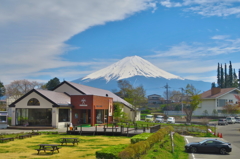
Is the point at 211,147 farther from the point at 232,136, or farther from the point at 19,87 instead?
the point at 19,87

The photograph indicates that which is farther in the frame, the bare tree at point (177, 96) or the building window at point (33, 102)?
the bare tree at point (177, 96)

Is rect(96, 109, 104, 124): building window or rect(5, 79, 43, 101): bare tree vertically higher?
rect(5, 79, 43, 101): bare tree

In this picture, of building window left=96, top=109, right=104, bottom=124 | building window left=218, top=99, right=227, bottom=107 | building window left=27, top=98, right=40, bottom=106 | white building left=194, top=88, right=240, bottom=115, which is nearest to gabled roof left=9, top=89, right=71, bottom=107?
building window left=27, top=98, right=40, bottom=106

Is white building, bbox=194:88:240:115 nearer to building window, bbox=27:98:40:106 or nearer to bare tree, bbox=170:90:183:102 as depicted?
bare tree, bbox=170:90:183:102

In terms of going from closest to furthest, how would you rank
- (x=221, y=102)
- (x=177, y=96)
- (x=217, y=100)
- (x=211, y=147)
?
1. (x=211, y=147)
2. (x=217, y=100)
3. (x=221, y=102)
4. (x=177, y=96)

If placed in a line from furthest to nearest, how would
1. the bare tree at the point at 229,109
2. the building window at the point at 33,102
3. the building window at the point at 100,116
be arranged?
the bare tree at the point at 229,109, the building window at the point at 100,116, the building window at the point at 33,102

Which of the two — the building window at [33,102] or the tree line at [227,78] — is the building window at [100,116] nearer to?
the building window at [33,102]

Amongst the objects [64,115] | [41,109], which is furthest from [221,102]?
[41,109]

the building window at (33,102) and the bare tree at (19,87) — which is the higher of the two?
the bare tree at (19,87)

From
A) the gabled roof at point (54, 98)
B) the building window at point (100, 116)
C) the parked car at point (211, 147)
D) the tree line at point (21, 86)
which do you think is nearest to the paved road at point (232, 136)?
the parked car at point (211, 147)

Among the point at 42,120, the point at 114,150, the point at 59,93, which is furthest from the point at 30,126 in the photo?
the point at 114,150

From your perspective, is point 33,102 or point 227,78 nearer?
point 33,102

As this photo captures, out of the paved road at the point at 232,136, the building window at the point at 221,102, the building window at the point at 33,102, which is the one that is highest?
the building window at the point at 33,102

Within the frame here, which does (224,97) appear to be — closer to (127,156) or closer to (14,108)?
(14,108)
